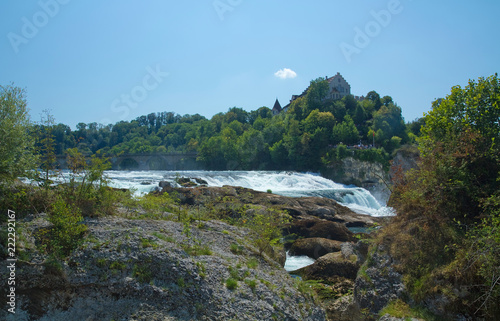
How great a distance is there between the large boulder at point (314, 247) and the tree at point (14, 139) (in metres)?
10.2

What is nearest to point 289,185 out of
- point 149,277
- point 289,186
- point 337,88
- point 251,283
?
point 289,186

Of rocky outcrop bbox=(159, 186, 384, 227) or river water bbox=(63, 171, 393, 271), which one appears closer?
rocky outcrop bbox=(159, 186, 384, 227)

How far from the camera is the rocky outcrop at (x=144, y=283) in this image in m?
5.20

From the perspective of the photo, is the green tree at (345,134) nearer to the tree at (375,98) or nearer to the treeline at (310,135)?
the treeline at (310,135)

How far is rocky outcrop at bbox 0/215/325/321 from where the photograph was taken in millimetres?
5199

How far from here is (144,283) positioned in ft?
18.3

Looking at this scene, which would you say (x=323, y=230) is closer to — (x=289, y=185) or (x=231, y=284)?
(x=231, y=284)

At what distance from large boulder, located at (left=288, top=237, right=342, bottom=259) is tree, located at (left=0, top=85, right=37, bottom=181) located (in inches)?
401

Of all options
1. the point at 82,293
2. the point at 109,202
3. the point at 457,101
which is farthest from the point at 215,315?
the point at 457,101

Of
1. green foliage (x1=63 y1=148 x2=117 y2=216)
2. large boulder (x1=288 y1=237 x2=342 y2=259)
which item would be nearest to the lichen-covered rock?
large boulder (x1=288 y1=237 x2=342 y2=259)

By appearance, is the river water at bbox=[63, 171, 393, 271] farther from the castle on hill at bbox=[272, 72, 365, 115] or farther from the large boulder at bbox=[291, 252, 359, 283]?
the castle on hill at bbox=[272, 72, 365, 115]

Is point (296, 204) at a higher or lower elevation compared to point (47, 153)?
lower

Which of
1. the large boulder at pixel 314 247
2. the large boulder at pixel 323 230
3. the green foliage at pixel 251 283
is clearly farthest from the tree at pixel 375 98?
the green foliage at pixel 251 283

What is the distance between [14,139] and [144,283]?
3.91 metres
